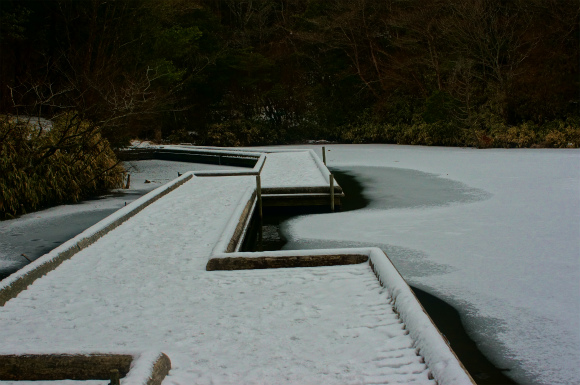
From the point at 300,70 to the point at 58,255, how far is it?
25234 millimetres

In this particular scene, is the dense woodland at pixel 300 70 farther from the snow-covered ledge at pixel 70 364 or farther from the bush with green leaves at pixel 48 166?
the snow-covered ledge at pixel 70 364

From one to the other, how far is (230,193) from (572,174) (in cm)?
781

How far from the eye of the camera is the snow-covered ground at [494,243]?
4.39 meters

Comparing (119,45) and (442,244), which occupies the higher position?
(119,45)

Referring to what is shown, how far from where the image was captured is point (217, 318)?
13.6 ft

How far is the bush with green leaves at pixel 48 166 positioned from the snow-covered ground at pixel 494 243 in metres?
4.79

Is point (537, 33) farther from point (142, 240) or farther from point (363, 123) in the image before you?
point (142, 240)

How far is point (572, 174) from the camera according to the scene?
12.9 m

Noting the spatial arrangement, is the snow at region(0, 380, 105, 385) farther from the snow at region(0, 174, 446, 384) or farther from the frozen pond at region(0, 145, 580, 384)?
the frozen pond at region(0, 145, 580, 384)

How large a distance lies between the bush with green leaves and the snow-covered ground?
15.7 ft

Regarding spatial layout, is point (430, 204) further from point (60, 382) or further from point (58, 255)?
point (60, 382)

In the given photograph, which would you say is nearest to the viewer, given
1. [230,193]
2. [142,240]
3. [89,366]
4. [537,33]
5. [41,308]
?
[89,366]

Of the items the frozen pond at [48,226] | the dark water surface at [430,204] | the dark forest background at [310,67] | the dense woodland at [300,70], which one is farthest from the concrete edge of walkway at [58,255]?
the dark forest background at [310,67]

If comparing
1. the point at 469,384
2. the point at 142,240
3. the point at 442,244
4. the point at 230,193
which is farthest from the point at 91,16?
the point at 469,384
